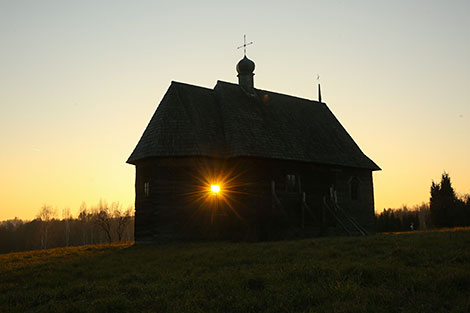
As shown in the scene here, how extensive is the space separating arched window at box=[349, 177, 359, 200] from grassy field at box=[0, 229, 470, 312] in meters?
14.6

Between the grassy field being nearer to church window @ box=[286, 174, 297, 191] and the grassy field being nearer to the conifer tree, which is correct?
church window @ box=[286, 174, 297, 191]

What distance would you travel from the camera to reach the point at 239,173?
75.6ft

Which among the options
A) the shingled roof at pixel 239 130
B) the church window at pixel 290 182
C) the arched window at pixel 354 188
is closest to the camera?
the shingled roof at pixel 239 130

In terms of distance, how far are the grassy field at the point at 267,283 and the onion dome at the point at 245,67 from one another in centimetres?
1815

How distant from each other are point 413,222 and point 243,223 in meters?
28.3

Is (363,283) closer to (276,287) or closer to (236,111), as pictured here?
(276,287)

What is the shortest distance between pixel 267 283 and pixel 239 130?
15.6 meters

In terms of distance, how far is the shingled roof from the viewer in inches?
881

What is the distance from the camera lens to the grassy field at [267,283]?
758cm

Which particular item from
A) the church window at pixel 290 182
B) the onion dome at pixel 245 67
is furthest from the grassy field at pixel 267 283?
the onion dome at pixel 245 67

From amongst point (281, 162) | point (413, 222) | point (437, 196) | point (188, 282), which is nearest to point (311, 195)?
point (281, 162)

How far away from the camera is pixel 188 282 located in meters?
9.59

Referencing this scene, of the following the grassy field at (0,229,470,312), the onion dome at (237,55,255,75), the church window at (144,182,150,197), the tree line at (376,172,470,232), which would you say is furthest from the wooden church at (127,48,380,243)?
the tree line at (376,172,470,232)

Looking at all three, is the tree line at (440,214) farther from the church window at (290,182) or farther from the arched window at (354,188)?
the church window at (290,182)
